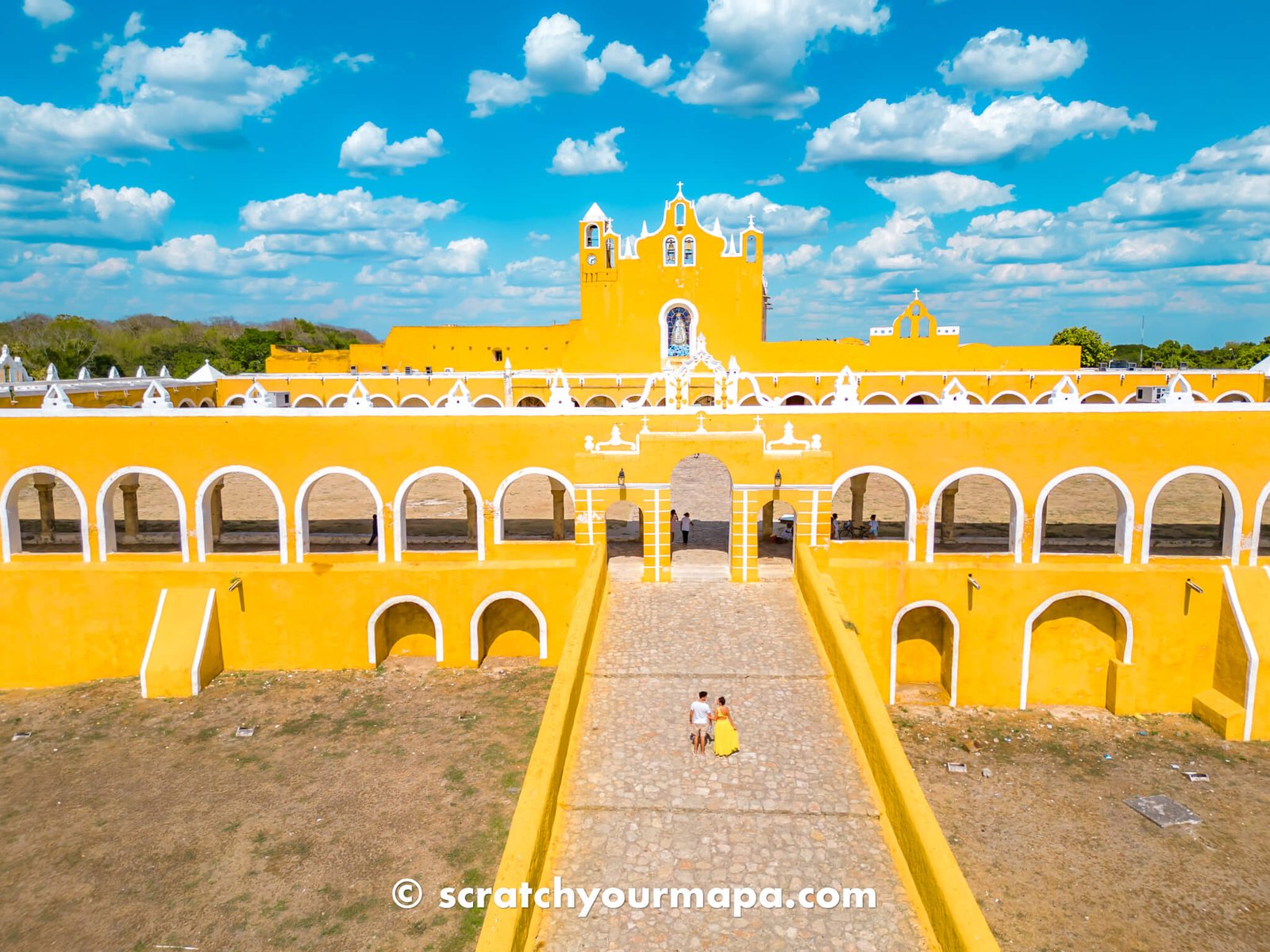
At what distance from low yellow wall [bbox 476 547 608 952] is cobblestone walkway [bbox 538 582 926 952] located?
0.69 feet

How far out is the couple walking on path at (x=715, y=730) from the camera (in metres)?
8.10

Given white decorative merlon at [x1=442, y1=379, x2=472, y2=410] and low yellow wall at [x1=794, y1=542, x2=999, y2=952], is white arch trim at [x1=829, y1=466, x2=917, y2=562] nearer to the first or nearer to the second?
low yellow wall at [x1=794, y1=542, x2=999, y2=952]

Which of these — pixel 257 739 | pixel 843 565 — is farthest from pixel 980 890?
pixel 257 739

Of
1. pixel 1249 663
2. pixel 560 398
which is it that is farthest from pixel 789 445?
pixel 1249 663

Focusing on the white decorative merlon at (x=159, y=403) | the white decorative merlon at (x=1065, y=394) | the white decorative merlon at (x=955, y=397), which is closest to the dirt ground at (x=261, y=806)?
the white decorative merlon at (x=159, y=403)

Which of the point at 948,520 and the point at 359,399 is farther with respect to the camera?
the point at 948,520

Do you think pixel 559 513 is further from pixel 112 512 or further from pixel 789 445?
pixel 112 512

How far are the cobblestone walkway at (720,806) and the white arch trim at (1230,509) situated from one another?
7.32 m

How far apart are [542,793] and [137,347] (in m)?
56.6

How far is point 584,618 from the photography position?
10.0 metres

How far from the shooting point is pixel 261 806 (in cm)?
1028

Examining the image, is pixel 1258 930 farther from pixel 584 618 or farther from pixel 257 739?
pixel 257 739

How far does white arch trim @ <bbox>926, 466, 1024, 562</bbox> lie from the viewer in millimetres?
13773

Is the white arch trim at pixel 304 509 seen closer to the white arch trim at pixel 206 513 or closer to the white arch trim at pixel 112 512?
the white arch trim at pixel 206 513
